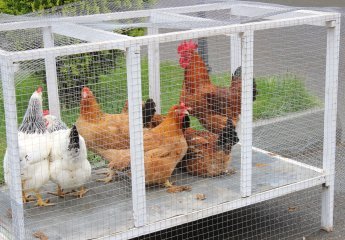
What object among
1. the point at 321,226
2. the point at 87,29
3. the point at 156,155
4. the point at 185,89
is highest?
the point at 87,29

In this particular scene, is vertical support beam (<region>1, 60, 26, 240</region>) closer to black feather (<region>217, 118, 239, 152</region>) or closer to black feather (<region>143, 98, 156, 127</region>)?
black feather (<region>143, 98, 156, 127</region>)

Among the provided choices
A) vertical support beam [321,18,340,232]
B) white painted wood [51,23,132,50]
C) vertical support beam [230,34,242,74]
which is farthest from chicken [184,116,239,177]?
white painted wood [51,23,132,50]

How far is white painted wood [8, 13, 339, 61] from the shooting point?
352 centimetres

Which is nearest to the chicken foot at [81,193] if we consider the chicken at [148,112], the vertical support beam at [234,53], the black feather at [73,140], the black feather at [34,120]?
the black feather at [73,140]

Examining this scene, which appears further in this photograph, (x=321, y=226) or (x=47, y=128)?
(x=321, y=226)

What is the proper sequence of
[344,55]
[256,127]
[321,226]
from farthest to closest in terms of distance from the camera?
[344,55] → [256,127] → [321,226]

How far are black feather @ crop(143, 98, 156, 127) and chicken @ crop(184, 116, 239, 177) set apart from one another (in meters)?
0.34

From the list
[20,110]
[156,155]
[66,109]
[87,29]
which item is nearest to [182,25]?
[87,29]

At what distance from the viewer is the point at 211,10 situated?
5355mm

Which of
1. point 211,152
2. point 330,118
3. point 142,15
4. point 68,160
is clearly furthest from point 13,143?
point 330,118

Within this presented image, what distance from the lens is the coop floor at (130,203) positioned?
13.3ft

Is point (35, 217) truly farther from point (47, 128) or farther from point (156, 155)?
point (156, 155)

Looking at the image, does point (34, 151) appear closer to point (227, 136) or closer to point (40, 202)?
point (40, 202)

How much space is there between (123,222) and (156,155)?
2.03ft
